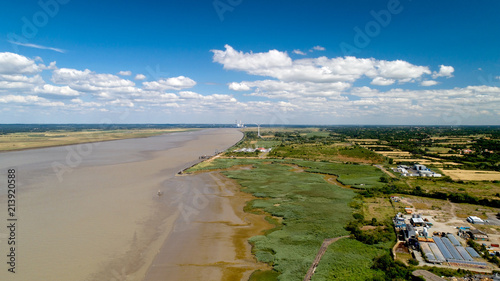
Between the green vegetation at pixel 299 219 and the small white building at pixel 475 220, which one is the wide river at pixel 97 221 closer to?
the green vegetation at pixel 299 219

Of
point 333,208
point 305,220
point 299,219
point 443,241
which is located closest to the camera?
point 443,241

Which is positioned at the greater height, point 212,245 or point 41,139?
point 41,139

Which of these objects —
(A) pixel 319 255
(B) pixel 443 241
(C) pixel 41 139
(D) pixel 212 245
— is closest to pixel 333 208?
(B) pixel 443 241

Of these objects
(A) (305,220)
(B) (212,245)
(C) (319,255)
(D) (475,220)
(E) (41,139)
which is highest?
(E) (41,139)

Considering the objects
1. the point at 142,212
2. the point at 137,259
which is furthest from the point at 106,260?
the point at 142,212

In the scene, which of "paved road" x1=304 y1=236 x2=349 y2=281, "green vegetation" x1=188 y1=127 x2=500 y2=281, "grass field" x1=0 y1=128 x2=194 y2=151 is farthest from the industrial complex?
"grass field" x1=0 y1=128 x2=194 y2=151

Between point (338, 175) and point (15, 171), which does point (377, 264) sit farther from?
point (15, 171)

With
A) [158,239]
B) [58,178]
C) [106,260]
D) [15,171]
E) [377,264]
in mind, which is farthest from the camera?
[15,171]

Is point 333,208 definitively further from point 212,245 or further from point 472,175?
point 472,175

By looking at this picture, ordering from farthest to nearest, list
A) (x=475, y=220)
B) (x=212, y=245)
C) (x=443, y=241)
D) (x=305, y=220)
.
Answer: (x=305, y=220)
(x=475, y=220)
(x=212, y=245)
(x=443, y=241)
